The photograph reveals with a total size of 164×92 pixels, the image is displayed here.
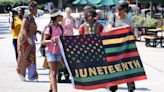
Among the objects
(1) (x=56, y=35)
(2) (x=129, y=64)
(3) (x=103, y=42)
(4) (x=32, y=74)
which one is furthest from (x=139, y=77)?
(4) (x=32, y=74)

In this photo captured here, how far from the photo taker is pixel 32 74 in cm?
1242

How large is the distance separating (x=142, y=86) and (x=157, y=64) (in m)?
4.39

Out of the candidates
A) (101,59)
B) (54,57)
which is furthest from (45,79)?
(101,59)

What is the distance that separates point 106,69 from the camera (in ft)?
28.2

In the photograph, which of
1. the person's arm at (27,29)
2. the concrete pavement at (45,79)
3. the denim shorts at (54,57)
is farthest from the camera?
the person's arm at (27,29)

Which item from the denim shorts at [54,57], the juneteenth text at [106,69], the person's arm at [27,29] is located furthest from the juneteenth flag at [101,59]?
the person's arm at [27,29]

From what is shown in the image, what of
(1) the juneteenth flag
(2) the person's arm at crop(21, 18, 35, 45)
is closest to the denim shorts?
(1) the juneteenth flag

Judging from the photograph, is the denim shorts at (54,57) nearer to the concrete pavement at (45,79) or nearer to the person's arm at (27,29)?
the concrete pavement at (45,79)

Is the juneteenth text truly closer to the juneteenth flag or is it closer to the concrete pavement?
the juneteenth flag

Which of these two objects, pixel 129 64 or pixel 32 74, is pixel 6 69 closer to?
pixel 32 74

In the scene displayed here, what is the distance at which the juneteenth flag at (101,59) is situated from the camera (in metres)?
8.30

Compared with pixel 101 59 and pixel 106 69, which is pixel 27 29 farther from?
pixel 106 69

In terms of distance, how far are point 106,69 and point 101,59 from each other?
18 cm

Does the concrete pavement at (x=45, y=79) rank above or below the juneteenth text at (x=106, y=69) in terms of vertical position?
below
